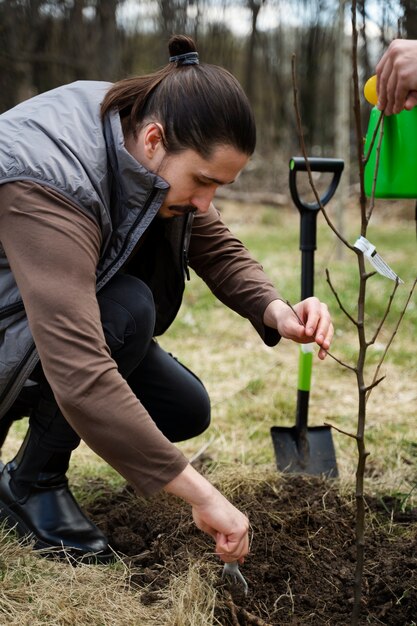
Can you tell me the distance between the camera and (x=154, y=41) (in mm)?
6973

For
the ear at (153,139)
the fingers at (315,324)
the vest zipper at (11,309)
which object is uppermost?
the ear at (153,139)

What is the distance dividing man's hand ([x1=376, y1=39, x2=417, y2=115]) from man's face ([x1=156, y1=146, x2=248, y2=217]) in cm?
38

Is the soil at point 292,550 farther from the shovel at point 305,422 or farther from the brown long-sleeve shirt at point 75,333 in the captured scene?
the brown long-sleeve shirt at point 75,333

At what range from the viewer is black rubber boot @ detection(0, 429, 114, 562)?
1.95 metres

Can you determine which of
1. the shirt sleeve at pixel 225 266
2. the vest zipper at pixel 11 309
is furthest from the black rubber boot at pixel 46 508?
the shirt sleeve at pixel 225 266

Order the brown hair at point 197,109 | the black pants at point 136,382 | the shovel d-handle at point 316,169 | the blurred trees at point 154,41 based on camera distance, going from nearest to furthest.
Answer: the brown hair at point 197,109
the black pants at point 136,382
the shovel d-handle at point 316,169
the blurred trees at point 154,41

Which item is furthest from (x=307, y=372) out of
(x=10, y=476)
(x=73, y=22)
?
(x=73, y=22)

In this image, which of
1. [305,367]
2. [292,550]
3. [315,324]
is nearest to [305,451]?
[305,367]

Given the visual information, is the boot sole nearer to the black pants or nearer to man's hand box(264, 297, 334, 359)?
the black pants

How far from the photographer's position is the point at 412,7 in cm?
353

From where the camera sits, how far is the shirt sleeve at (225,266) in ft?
6.68

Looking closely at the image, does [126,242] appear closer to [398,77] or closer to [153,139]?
[153,139]

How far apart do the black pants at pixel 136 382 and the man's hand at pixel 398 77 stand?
2.34 feet

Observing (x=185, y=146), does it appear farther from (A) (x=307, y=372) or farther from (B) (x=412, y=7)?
(B) (x=412, y=7)
